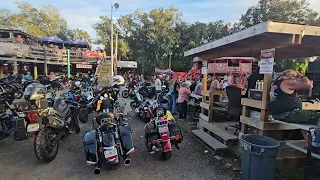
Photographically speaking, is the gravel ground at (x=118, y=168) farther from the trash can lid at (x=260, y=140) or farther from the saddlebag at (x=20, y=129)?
the trash can lid at (x=260, y=140)

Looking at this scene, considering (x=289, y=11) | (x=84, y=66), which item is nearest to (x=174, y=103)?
(x=84, y=66)

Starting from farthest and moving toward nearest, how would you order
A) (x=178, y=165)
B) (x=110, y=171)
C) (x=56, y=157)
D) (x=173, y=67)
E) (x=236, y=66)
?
(x=173, y=67), (x=236, y=66), (x=56, y=157), (x=178, y=165), (x=110, y=171)

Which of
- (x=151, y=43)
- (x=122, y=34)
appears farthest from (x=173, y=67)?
(x=122, y=34)

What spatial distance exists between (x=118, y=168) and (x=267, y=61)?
290cm

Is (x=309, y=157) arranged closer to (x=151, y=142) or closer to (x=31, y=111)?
(x=151, y=142)

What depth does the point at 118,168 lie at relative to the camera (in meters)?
3.28

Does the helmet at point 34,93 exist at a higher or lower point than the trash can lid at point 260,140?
higher

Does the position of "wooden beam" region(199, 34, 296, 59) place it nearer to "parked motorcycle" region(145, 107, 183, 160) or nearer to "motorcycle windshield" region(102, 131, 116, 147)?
"parked motorcycle" region(145, 107, 183, 160)

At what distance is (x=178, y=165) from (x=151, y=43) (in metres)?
24.5

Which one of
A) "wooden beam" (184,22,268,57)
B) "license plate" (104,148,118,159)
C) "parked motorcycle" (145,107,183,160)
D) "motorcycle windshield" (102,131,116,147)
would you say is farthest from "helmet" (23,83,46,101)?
"wooden beam" (184,22,268,57)

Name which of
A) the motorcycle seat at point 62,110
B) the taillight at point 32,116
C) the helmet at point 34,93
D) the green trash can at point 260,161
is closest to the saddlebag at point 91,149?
the taillight at point 32,116

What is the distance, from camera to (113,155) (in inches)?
114

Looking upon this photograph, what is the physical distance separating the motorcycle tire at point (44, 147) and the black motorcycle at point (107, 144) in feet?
2.54

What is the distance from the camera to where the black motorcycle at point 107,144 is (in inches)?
114
